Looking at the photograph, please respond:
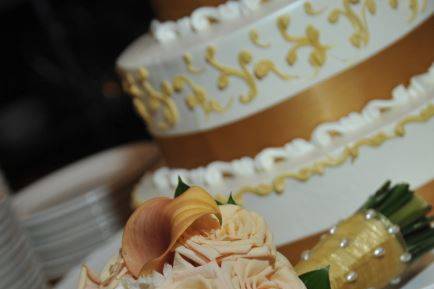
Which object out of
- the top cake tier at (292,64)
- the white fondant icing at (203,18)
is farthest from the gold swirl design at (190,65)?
the white fondant icing at (203,18)

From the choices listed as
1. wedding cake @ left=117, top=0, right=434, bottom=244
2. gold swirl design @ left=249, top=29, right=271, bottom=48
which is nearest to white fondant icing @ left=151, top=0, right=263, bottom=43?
wedding cake @ left=117, top=0, right=434, bottom=244

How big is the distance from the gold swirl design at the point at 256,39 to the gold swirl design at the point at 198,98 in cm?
14

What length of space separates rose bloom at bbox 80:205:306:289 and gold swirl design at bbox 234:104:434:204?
67 cm

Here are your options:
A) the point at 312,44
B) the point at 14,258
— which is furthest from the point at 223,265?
the point at 14,258

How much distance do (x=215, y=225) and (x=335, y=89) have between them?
78cm

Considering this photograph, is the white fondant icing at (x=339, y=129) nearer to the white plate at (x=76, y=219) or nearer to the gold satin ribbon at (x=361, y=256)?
the gold satin ribbon at (x=361, y=256)

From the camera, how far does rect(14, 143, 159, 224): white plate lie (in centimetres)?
256

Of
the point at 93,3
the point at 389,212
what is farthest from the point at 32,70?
the point at 389,212

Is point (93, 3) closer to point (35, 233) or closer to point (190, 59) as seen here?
point (35, 233)

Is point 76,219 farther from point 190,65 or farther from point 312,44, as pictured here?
point 312,44

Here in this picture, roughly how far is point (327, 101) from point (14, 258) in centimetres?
78

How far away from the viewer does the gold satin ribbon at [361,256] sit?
1383mm

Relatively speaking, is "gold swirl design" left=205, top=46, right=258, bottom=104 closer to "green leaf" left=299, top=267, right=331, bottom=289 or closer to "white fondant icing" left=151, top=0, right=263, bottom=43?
"white fondant icing" left=151, top=0, right=263, bottom=43

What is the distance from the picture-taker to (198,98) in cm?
188
